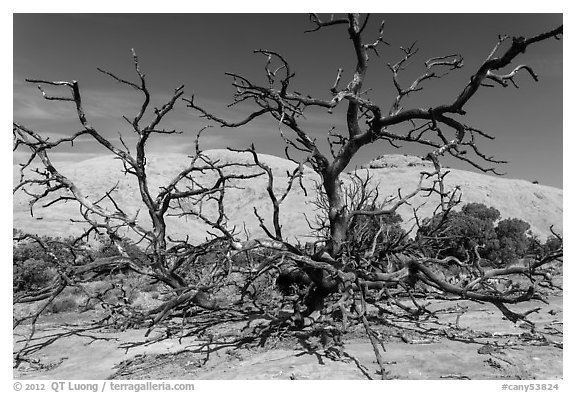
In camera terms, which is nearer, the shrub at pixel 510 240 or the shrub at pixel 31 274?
the shrub at pixel 31 274

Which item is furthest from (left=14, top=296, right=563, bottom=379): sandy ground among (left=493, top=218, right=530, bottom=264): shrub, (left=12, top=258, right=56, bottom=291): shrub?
(left=493, top=218, right=530, bottom=264): shrub

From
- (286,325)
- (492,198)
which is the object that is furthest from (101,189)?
(286,325)

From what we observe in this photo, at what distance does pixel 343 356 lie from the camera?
15.2ft

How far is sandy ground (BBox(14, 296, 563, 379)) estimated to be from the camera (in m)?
4.20

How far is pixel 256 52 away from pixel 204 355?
418 cm

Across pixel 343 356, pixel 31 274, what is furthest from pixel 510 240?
pixel 31 274

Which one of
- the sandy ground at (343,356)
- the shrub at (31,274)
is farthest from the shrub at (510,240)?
the shrub at (31,274)

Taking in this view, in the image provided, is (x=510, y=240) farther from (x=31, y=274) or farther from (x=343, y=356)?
(x=31, y=274)

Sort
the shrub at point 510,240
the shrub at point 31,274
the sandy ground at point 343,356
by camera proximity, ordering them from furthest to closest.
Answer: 1. the shrub at point 510,240
2. the shrub at point 31,274
3. the sandy ground at point 343,356

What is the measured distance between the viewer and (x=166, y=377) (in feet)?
14.4

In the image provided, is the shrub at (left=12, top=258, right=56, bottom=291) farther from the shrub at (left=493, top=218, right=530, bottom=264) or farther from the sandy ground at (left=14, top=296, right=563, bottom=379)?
the shrub at (left=493, top=218, right=530, bottom=264)

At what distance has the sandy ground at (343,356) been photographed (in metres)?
4.20

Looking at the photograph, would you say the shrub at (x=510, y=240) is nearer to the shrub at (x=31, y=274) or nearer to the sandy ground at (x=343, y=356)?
the sandy ground at (x=343, y=356)
